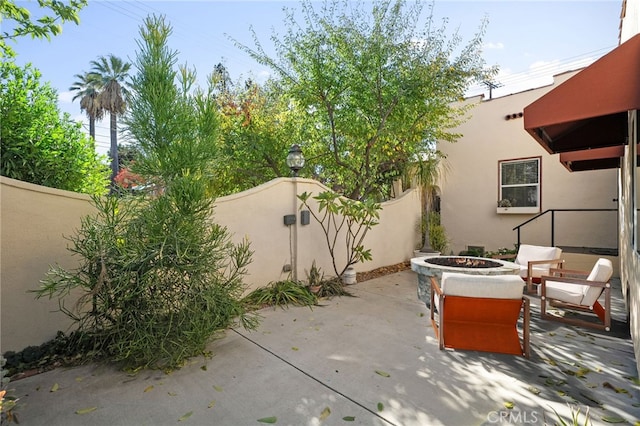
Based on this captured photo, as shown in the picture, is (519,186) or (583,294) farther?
(519,186)

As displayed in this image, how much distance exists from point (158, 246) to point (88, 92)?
22550mm

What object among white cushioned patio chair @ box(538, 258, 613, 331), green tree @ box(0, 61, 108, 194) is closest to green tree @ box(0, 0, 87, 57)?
green tree @ box(0, 61, 108, 194)

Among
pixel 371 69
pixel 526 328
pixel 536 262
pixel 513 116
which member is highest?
pixel 371 69

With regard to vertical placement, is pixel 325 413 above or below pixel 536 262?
below

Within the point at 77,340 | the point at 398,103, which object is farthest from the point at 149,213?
the point at 398,103

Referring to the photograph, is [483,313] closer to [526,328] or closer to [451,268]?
[526,328]

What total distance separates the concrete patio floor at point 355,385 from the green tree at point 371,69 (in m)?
5.37

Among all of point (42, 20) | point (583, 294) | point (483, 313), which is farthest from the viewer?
point (583, 294)

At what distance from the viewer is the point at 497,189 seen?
9.58 meters

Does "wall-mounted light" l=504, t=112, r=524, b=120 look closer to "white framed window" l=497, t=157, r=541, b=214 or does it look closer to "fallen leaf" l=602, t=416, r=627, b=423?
"white framed window" l=497, t=157, r=541, b=214

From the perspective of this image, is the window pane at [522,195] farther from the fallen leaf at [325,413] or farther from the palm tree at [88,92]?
the palm tree at [88,92]

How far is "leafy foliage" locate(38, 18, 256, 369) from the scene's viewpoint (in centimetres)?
309

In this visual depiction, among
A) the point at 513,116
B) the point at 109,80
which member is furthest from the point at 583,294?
the point at 109,80

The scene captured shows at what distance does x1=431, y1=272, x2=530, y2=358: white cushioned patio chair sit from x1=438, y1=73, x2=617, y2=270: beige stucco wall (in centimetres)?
649
